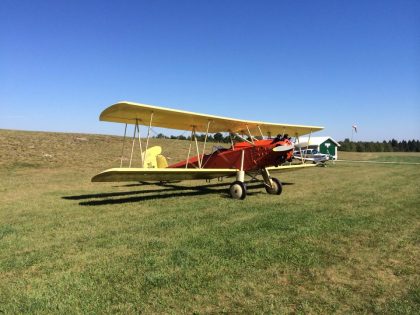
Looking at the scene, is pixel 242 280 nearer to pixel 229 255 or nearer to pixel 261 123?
pixel 229 255

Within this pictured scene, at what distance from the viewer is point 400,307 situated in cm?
367

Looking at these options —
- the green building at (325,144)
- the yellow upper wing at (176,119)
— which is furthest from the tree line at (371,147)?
the yellow upper wing at (176,119)

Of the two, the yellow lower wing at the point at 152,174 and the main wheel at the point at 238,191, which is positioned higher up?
the yellow lower wing at the point at 152,174

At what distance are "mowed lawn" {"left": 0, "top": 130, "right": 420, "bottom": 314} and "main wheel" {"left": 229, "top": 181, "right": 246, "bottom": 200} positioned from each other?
29.9 inches

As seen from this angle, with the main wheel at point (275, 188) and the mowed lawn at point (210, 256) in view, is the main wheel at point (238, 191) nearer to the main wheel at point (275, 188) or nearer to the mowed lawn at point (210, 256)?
the mowed lawn at point (210, 256)

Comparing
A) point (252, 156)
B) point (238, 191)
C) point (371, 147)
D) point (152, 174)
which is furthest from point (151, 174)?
point (371, 147)

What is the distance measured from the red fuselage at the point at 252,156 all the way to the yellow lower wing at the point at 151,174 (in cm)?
68

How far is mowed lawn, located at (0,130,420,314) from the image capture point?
3.81m

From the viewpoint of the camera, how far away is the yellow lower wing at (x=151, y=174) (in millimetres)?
9711

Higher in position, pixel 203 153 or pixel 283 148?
pixel 283 148

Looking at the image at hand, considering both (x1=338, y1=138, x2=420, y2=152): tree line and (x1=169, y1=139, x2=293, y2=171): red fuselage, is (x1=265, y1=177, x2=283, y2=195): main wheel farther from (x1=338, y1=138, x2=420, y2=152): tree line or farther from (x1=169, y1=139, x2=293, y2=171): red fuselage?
(x1=338, y1=138, x2=420, y2=152): tree line

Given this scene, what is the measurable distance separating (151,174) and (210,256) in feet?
18.9

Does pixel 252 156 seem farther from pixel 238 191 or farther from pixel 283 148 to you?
pixel 238 191

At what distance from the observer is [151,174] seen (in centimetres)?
1062
